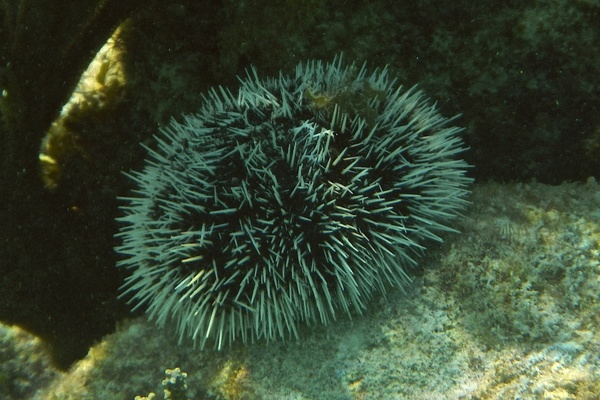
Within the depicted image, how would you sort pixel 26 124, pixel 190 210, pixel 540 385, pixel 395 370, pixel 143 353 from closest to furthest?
pixel 540 385
pixel 395 370
pixel 190 210
pixel 26 124
pixel 143 353

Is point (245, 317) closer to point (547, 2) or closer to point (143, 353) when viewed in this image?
point (143, 353)

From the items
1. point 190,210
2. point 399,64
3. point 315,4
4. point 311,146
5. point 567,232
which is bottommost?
point 567,232

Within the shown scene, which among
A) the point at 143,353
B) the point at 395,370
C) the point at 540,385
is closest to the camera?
the point at 540,385

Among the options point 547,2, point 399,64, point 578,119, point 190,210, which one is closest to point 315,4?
point 399,64

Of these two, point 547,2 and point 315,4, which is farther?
point 315,4
